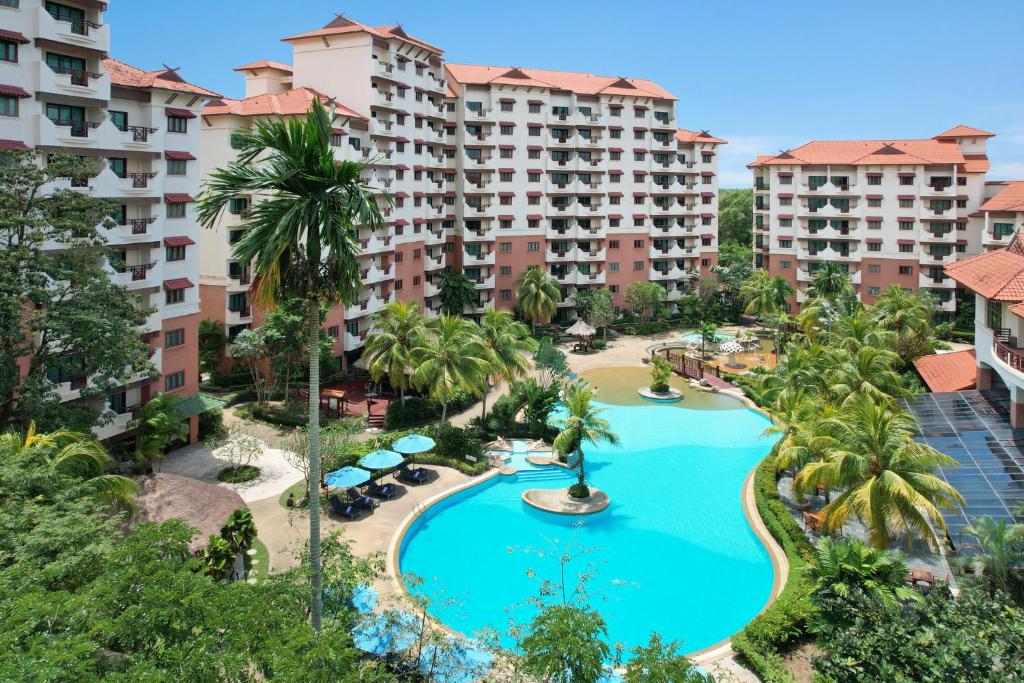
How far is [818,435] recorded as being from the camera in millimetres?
26672

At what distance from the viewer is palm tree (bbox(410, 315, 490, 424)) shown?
118ft

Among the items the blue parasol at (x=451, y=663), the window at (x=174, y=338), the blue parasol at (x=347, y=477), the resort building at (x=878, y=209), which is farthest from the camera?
the resort building at (x=878, y=209)

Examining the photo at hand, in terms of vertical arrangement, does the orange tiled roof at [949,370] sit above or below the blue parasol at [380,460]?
above

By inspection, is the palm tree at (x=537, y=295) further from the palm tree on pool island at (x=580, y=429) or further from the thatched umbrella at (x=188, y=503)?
the thatched umbrella at (x=188, y=503)

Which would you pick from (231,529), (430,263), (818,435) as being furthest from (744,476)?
(430,263)

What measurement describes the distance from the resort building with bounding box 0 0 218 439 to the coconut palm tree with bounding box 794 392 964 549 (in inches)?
1009

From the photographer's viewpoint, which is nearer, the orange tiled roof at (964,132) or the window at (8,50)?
the window at (8,50)

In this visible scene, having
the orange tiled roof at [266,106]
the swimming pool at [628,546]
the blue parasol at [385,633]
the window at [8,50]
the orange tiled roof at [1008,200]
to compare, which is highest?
the orange tiled roof at [266,106]

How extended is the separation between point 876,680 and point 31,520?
19343 millimetres

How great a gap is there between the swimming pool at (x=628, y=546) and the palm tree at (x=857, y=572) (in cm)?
470

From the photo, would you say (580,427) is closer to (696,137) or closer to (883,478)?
(883,478)

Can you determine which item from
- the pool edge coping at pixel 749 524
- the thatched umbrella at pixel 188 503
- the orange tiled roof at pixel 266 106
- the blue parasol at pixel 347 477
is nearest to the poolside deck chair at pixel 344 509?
the blue parasol at pixel 347 477

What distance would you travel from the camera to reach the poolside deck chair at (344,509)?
29.4 meters

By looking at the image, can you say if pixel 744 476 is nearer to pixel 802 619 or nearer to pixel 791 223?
pixel 802 619
